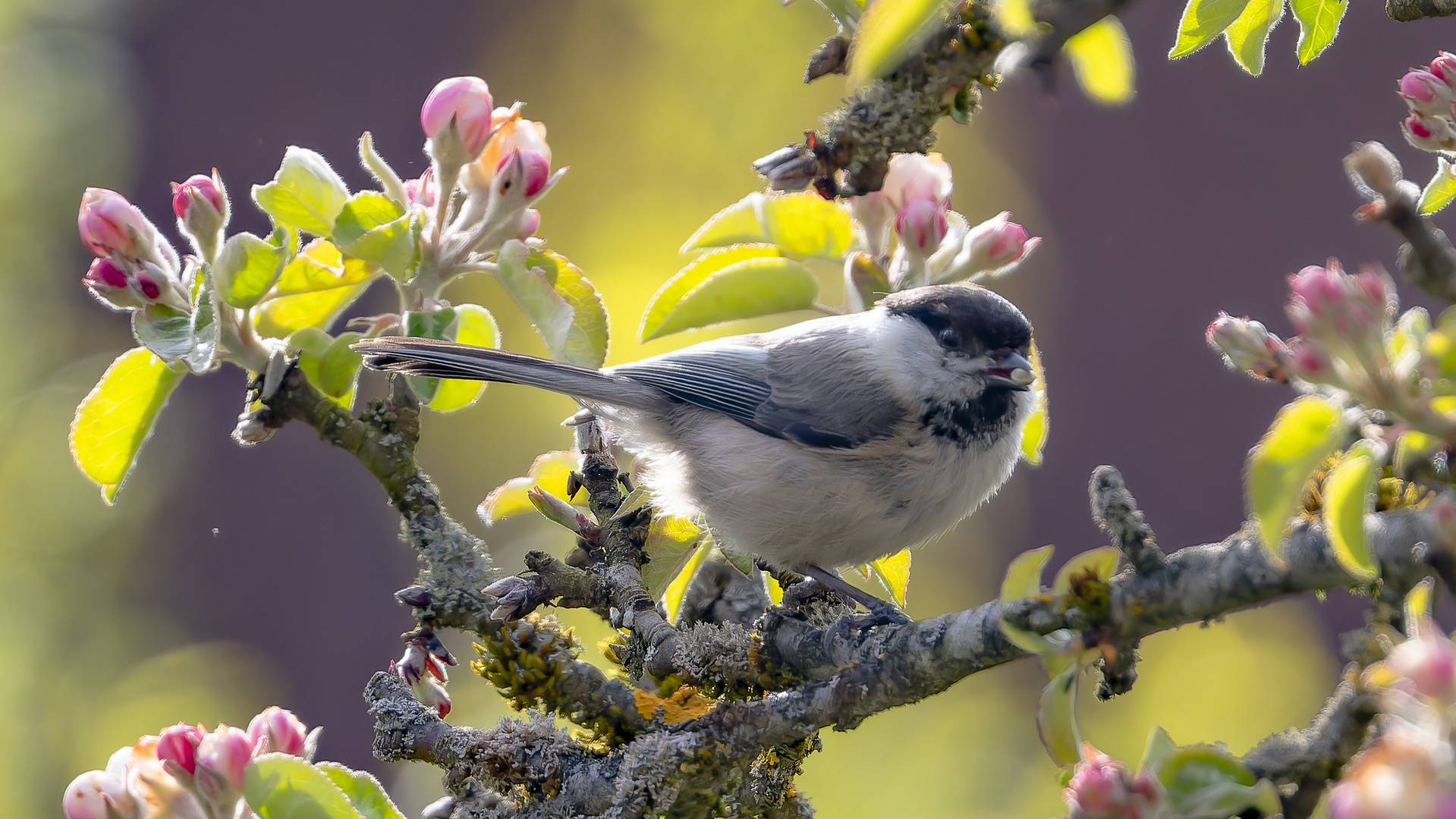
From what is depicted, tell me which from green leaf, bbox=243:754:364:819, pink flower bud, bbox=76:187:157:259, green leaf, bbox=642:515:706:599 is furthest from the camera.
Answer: green leaf, bbox=642:515:706:599

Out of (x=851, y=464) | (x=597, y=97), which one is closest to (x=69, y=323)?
(x=597, y=97)

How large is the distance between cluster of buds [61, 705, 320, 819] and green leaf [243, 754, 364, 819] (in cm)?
11

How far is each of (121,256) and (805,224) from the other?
1.11m

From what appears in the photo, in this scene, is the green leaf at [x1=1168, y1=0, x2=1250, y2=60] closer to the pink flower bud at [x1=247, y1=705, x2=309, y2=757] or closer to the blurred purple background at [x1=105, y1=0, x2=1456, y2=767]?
the pink flower bud at [x1=247, y1=705, x2=309, y2=757]

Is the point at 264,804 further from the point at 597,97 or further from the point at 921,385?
the point at 597,97

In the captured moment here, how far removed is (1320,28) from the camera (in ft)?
4.44

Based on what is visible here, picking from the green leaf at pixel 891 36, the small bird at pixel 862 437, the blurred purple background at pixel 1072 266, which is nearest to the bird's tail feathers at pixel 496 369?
the small bird at pixel 862 437

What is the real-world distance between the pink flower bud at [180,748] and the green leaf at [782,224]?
107cm

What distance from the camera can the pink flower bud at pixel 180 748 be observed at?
51.9 inches

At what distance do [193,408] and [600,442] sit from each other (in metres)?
3.32

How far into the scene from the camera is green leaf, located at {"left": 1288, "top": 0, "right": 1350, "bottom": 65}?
1340mm

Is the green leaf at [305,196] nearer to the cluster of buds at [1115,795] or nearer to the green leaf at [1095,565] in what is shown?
the green leaf at [1095,565]

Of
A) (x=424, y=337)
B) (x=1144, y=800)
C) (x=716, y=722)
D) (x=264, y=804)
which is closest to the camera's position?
(x=1144, y=800)

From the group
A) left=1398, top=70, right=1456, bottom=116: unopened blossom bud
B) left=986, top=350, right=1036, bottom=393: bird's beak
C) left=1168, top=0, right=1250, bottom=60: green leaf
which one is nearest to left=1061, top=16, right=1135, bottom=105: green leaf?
left=1168, top=0, right=1250, bottom=60: green leaf
